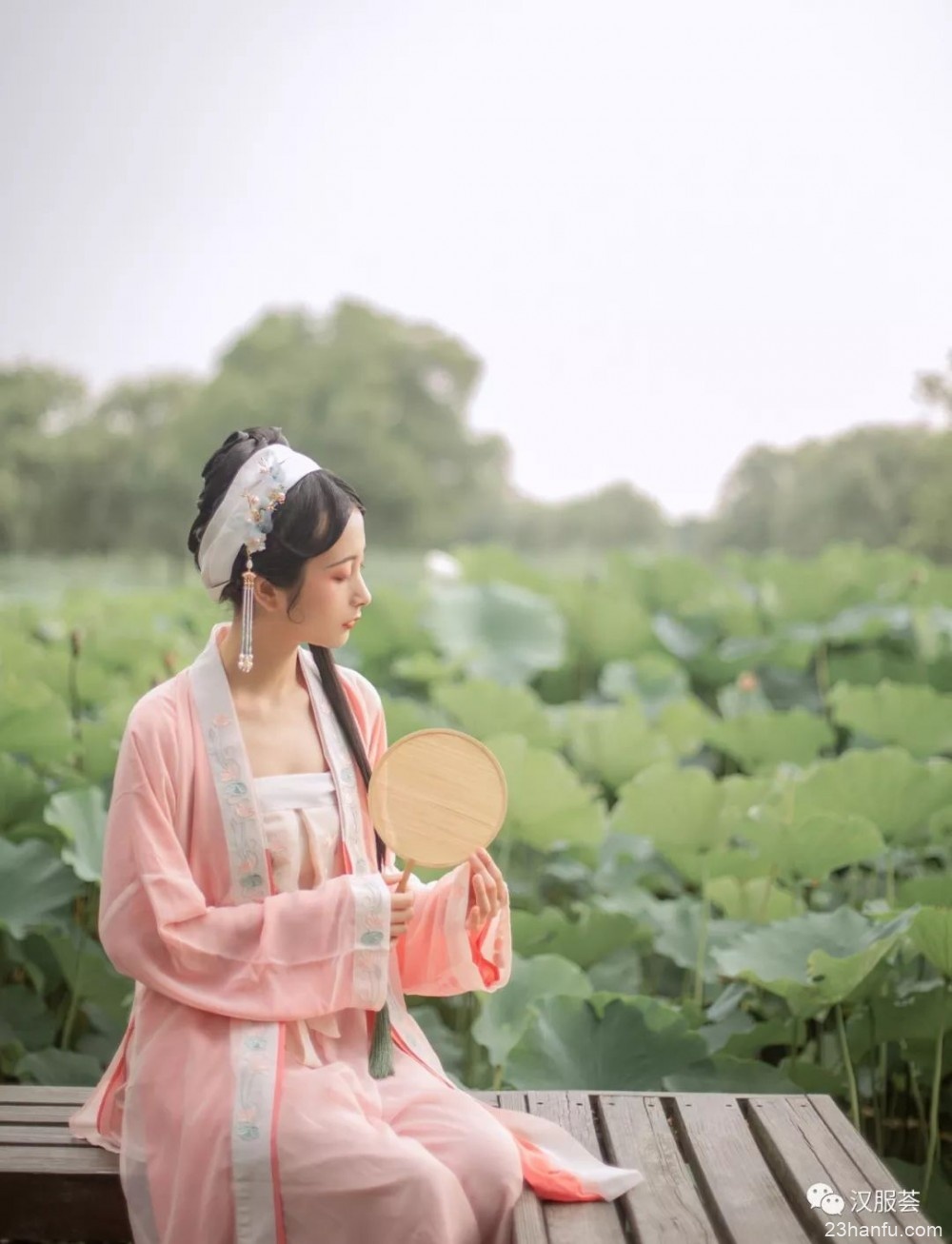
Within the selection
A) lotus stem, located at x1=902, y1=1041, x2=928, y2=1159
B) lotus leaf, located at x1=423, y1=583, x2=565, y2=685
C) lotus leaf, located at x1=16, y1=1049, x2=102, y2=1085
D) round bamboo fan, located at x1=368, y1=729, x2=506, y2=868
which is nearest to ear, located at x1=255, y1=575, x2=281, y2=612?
round bamboo fan, located at x1=368, y1=729, x2=506, y2=868

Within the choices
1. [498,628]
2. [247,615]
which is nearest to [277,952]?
[247,615]

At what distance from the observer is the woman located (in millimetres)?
1110

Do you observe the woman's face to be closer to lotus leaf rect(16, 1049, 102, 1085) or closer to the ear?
the ear

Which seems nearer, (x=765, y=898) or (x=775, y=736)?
(x=765, y=898)

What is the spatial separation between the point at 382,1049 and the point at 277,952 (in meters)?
0.14

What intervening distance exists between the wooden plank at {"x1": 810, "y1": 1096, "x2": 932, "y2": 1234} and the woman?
22 cm

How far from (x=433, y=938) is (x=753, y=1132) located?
1.20 ft

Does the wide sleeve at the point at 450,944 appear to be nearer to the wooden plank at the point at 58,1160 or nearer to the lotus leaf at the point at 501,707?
the wooden plank at the point at 58,1160

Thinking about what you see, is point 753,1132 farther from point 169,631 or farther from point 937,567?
point 937,567

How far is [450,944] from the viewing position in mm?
1293

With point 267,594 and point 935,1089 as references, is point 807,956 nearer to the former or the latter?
point 935,1089

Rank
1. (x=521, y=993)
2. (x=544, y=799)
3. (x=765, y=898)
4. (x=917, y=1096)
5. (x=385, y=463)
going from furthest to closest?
(x=385, y=463) < (x=544, y=799) < (x=765, y=898) < (x=917, y=1096) < (x=521, y=993)

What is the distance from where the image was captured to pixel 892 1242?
1.12 metres

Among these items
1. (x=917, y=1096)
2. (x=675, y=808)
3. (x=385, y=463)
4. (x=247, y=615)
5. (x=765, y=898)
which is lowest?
(x=917, y=1096)
